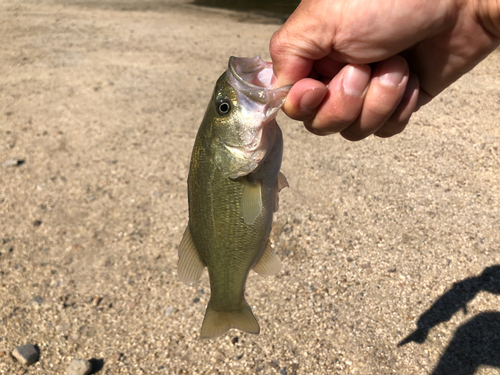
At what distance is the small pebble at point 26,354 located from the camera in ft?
10.5

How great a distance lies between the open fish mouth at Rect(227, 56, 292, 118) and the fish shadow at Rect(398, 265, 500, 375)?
2.26m

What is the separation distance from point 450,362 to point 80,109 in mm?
5717

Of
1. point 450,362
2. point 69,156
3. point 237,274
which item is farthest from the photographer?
point 69,156

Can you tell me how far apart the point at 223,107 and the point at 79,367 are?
88.7 inches

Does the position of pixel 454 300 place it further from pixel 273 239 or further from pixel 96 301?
pixel 96 301

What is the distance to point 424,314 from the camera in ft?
11.6

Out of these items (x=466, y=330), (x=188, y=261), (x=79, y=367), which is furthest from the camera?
(x=466, y=330)

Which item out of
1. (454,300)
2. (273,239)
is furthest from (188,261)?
(454,300)

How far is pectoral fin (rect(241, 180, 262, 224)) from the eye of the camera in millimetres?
2047

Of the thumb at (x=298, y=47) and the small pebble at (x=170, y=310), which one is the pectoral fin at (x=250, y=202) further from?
the small pebble at (x=170, y=310)

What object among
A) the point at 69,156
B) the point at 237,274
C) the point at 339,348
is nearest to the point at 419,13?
the point at 237,274

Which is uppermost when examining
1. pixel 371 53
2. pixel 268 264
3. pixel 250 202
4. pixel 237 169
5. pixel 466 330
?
pixel 371 53

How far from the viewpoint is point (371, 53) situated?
6.68ft

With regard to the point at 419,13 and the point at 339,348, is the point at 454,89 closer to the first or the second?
the point at 339,348
